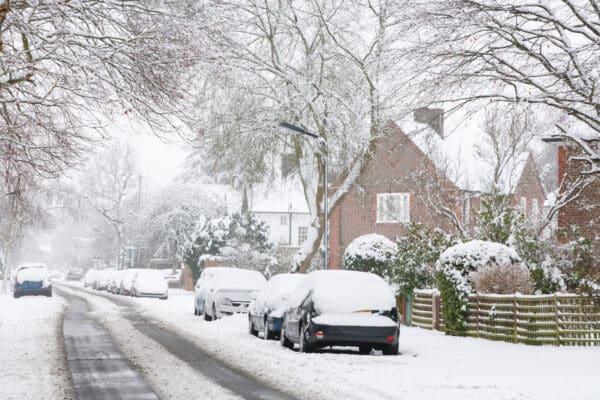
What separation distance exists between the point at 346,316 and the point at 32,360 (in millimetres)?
5717

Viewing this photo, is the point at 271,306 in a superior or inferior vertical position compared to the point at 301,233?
inferior

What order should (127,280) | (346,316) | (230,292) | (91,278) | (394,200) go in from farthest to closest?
(91,278)
(127,280)
(394,200)
(230,292)
(346,316)

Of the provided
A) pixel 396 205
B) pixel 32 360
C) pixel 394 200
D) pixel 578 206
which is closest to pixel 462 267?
pixel 578 206

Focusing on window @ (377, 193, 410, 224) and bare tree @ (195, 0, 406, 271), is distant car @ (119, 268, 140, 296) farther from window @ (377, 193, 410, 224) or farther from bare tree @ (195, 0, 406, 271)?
bare tree @ (195, 0, 406, 271)

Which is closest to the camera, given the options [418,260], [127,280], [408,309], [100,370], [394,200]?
[100,370]

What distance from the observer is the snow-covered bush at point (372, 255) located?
1096 inches

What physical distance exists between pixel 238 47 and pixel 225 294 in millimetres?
13899

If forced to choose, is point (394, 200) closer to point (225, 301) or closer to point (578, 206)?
point (578, 206)

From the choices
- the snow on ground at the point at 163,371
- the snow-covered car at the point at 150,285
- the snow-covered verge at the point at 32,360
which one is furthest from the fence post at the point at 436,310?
the snow-covered car at the point at 150,285

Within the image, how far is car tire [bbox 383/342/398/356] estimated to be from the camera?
16323mm

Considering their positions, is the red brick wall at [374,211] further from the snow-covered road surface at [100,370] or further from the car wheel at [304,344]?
the car wheel at [304,344]

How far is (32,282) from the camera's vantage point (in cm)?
4434

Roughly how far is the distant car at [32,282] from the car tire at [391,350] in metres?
31.7

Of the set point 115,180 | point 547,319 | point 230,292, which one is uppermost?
point 115,180
